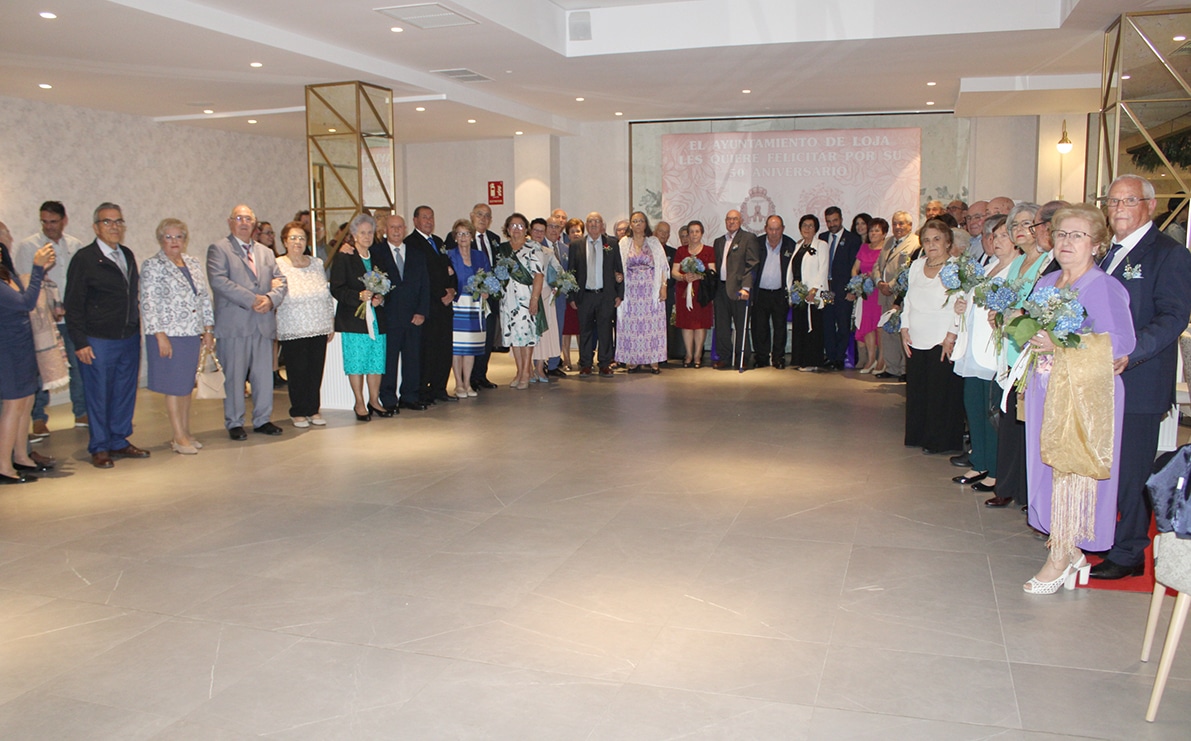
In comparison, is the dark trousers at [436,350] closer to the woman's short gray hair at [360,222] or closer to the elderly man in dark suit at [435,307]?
the elderly man in dark suit at [435,307]

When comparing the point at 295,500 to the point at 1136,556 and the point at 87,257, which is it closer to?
the point at 87,257

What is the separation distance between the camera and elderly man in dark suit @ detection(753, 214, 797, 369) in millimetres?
10945

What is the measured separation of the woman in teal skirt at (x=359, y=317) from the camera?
768 centimetres

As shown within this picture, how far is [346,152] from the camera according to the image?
30.2 feet

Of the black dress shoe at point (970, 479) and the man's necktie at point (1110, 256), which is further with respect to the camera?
the black dress shoe at point (970, 479)

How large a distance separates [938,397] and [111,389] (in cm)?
582

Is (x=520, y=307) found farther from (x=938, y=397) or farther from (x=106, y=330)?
(x=938, y=397)

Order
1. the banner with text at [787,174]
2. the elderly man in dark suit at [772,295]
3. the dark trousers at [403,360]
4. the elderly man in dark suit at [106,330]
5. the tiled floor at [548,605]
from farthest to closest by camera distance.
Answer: the banner with text at [787,174]
the elderly man in dark suit at [772,295]
the dark trousers at [403,360]
the elderly man in dark suit at [106,330]
the tiled floor at [548,605]

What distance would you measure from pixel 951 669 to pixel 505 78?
26.7 feet

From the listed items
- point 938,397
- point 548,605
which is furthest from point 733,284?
point 548,605

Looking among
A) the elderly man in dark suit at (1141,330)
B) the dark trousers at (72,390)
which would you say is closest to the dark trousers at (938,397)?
the elderly man in dark suit at (1141,330)

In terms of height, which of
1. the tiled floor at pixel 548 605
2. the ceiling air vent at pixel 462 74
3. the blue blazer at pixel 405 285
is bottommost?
the tiled floor at pixel 548 605

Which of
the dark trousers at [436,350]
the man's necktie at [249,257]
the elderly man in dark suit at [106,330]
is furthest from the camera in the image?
the dark trousers at [436,350]

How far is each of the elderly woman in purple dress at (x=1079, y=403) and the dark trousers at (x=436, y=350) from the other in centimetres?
559
